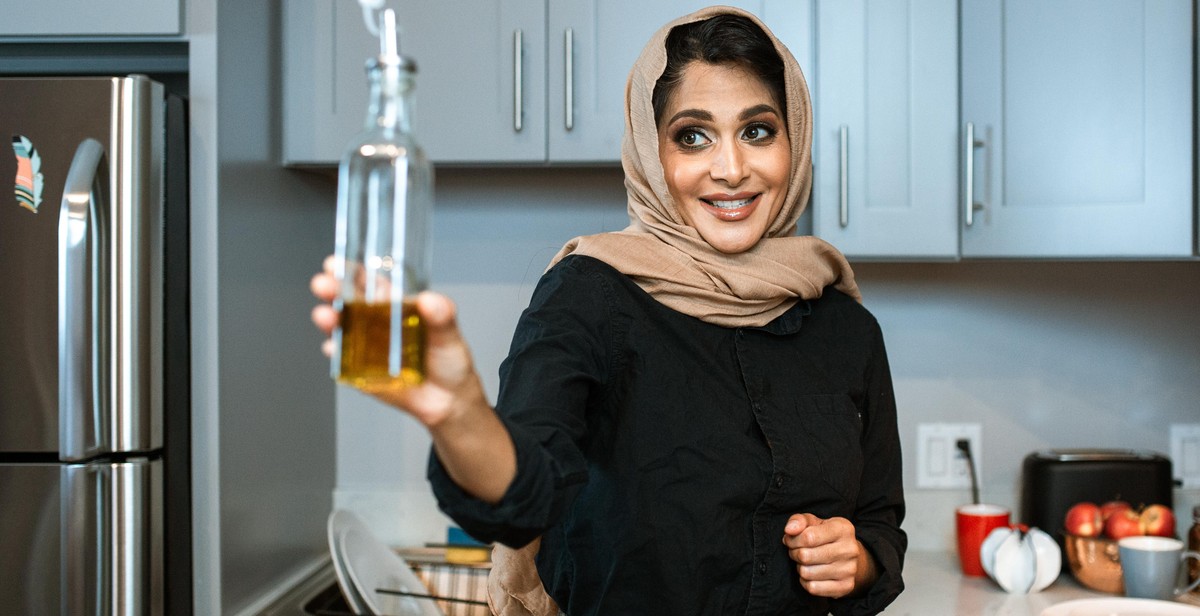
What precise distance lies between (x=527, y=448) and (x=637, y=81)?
610 mm

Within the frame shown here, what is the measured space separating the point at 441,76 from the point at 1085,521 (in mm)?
1363

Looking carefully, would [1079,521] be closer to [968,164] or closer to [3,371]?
[968,164]

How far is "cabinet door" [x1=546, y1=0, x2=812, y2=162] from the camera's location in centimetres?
168

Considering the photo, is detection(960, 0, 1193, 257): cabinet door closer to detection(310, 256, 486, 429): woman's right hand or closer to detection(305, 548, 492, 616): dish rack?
detection(305, 548, 492, 616): dish rack

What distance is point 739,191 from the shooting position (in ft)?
3.59

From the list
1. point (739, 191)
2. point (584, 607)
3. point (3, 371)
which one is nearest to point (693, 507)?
point (584, 607)

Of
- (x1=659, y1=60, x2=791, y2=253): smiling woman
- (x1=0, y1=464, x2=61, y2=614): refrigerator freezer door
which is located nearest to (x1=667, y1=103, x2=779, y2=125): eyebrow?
(x1=659, y1=60, x2=791, y2=253): smiling woman

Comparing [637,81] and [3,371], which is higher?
[637,81]

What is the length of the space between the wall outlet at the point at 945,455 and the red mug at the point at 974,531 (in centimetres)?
15

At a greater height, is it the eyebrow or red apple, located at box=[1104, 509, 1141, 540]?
the eyebrow

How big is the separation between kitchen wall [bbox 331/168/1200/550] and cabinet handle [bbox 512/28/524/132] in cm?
35

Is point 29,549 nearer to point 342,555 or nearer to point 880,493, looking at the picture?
point 342,555

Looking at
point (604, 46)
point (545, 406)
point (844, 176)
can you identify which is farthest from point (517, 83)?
point (545, 406)

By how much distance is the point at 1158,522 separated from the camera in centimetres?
176
